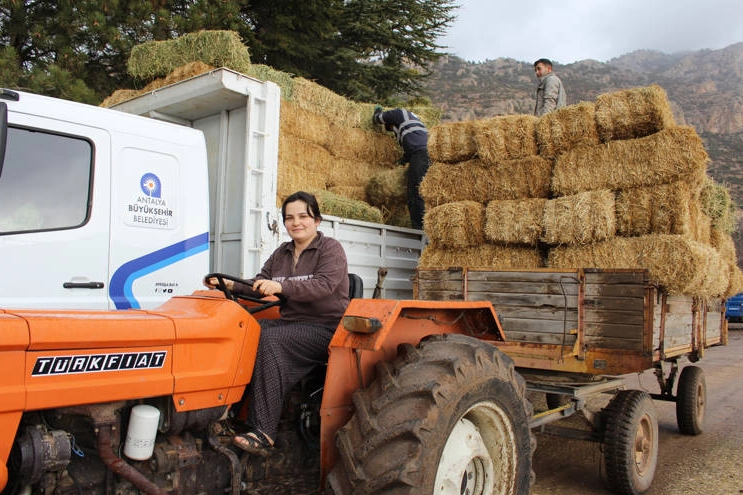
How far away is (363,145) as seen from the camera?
8.66 metres

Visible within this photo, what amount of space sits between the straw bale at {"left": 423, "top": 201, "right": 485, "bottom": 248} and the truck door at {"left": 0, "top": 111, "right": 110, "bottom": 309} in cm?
341

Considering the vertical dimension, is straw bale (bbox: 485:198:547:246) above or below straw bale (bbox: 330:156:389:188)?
below

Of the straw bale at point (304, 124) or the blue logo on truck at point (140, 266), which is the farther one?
the straw bale at point (304, 124)

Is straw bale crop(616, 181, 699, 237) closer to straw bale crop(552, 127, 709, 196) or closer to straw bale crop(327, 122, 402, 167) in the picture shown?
straw bale crop(552, 127, 709, 196)

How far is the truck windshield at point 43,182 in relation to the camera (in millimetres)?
3496

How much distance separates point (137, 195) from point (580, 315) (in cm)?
323

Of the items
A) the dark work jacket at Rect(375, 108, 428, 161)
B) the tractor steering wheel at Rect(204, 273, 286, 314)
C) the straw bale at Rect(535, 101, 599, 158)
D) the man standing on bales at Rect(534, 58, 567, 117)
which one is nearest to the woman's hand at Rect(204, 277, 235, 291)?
the tractor steering wheel at Rect(204, 273, 286, 314)

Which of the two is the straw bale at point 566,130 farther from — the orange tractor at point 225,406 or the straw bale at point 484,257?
the orange tractor at point 225,406

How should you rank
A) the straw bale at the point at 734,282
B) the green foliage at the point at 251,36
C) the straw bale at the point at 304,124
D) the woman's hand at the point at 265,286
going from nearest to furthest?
the woman's hand at the point at 265,286 → the straw bale at the point at 734,282 → the straw bale at the point at 304,124 → the green foliage at the point at 251,36

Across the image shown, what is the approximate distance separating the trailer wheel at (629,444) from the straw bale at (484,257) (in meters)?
1.70

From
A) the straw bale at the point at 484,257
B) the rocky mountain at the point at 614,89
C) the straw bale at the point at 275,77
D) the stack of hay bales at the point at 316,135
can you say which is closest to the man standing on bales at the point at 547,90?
the stack of hay bales at the point at 316,135

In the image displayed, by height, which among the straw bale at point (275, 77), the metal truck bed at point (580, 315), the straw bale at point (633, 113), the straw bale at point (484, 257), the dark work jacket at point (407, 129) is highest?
the straw bale at point (275, 77)

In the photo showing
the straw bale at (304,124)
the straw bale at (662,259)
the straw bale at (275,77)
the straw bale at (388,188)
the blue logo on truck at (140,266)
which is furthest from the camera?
the straw bale at (388,188)

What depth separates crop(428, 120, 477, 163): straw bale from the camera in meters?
6.76
